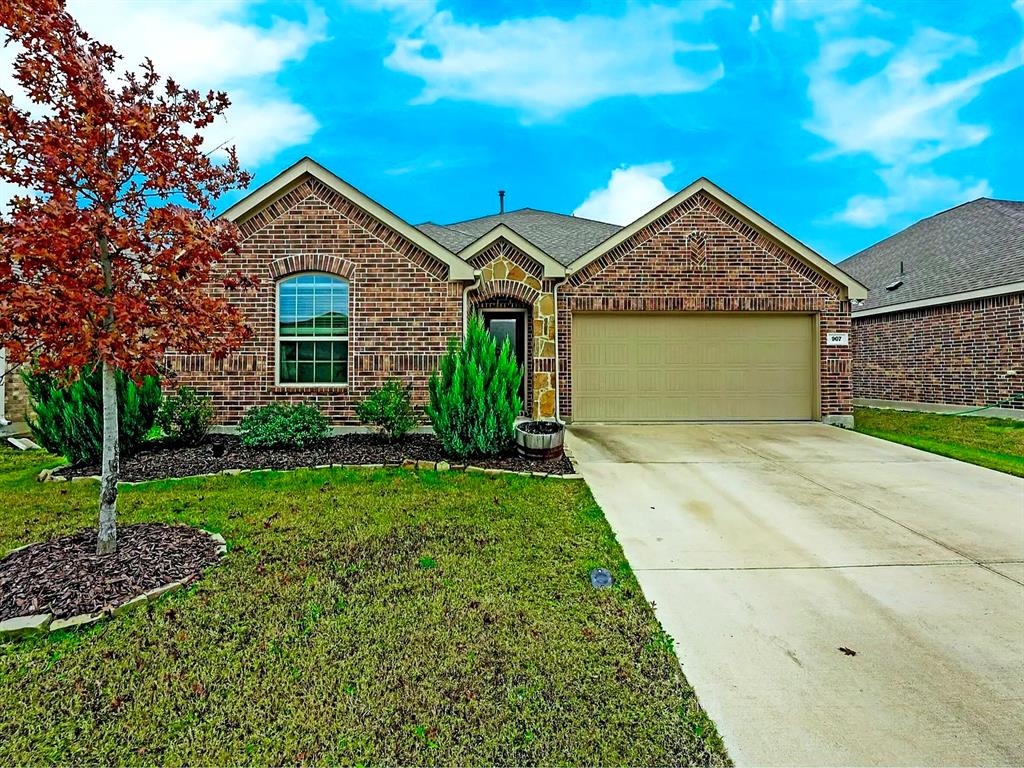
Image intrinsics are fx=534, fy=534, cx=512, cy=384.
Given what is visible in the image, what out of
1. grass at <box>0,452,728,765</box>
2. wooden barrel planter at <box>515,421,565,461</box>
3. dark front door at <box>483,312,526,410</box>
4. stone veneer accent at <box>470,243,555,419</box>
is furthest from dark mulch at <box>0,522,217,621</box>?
dark front door at <box>483,312,526,410</box>

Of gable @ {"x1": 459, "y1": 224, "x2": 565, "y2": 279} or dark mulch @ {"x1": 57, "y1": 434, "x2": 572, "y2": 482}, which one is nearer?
dark mulch @ {"x1": 57, "y1": 434, "x2": 572, "y2": 482}

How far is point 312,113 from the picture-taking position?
11414 millimetres

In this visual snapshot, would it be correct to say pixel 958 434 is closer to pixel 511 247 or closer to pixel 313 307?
pixel 511 247

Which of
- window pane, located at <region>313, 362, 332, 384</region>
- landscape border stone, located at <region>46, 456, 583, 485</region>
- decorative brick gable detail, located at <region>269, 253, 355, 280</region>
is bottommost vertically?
landscape border stone, located at <region>46, 456, 583, 485</region>

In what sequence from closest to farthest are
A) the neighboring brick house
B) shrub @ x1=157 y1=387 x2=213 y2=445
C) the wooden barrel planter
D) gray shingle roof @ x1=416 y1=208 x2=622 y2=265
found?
the wooden barrel planter, shrub @ x1=157 y1=387 x2=213 y2=445, the neighboring brick house, gray shingle roof @ x1=416 y1=208 x2=622 y2=265

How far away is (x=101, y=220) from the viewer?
3.56 meters

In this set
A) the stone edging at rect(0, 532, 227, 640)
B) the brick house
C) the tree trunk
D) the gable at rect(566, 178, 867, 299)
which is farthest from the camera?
the gable at rect(566, 178, 867, 299)

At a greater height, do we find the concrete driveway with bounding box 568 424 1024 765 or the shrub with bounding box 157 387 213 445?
the shrub with bounding box 157 387 213 445

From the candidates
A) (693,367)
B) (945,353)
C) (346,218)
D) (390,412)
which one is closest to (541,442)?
(390,412)

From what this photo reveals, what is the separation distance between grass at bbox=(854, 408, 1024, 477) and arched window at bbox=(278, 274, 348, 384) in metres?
10.2

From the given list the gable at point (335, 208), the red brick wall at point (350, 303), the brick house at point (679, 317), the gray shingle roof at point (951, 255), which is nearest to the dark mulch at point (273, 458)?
the red brick wall at point (350, 303)

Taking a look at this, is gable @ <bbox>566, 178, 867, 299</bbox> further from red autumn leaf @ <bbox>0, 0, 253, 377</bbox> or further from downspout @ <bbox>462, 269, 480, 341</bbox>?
red autumn leaf @ <bbox>0, 0, 253, 377</bbox>

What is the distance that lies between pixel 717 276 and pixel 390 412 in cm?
784

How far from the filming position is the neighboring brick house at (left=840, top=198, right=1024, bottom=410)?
13047 mm
